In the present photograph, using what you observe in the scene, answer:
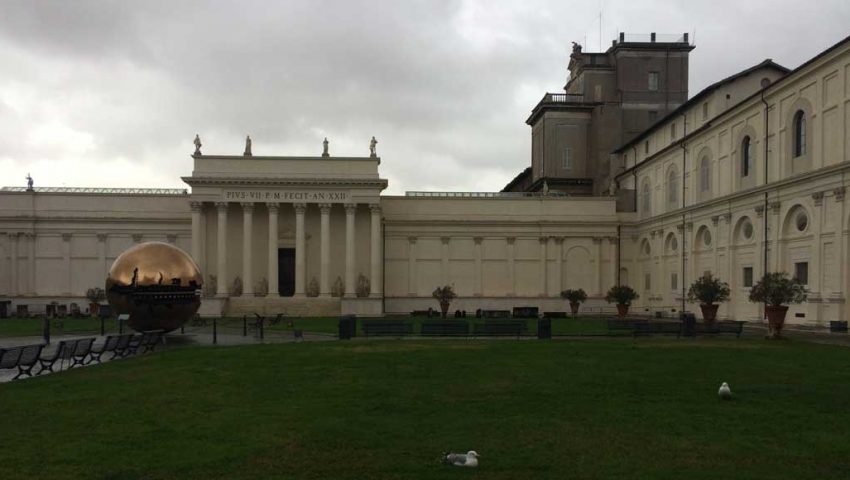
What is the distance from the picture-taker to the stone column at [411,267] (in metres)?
67.1

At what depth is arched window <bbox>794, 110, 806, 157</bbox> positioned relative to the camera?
39.2 metres

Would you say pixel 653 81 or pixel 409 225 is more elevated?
pixel 653 81

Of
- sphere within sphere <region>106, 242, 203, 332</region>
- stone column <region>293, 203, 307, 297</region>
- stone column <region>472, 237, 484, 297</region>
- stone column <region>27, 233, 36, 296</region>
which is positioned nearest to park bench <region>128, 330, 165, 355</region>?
sphere within sphere <region>106, 242, 203, 332</region>

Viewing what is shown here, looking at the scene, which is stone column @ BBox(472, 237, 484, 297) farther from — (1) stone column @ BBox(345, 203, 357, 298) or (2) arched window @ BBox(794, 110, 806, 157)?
(2) arched window @ BBox(794, 110, 806, 157)

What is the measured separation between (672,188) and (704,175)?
6087mm

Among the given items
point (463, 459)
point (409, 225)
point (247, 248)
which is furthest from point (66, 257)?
point (463, 459)

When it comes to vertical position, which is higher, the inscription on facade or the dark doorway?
the inscription on facade

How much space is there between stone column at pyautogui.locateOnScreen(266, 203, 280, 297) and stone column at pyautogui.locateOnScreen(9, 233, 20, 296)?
23263 mm

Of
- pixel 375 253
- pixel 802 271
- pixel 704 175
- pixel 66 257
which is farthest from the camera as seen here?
pixel 66 257

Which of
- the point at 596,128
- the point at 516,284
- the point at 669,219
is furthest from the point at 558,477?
the point at 596,128

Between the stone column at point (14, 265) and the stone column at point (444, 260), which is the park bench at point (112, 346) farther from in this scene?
the stone column at point (14, 265)

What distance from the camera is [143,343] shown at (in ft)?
89.4

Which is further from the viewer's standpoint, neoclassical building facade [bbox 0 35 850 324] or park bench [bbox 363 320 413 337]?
neoclassical building facade [bbox 0 35 850 324]

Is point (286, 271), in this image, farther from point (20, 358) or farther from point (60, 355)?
point (20, 358)
